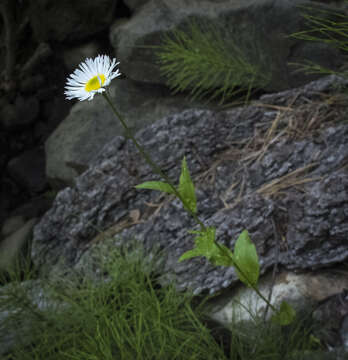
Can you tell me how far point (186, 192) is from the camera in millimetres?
743

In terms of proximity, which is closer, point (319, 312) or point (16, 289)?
point (319, 312)

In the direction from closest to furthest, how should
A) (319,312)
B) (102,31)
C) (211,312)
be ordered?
(319,312), (211,312), (102,31)

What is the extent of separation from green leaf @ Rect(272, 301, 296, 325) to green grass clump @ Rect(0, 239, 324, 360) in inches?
1.0

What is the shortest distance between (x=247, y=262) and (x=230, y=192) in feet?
1.32

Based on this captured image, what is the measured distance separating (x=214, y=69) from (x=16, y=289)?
1.07 metres

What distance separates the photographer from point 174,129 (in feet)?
4.54

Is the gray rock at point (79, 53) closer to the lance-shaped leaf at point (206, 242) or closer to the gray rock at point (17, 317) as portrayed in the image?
the gray rock at point (17, 317)

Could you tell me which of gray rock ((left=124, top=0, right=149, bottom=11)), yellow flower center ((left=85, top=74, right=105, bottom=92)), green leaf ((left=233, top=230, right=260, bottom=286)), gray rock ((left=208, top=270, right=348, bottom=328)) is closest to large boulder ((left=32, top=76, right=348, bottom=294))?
gray rock ((left=208, top=270, right=348, bottom=328))

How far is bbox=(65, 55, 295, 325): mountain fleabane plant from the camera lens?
2.15 feet

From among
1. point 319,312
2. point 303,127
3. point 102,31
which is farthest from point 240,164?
point 102,31

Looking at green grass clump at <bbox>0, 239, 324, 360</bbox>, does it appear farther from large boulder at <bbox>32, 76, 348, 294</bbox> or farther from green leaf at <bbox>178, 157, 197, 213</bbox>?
green leaf at <bbox>178, 157, 197, 213</bbox>

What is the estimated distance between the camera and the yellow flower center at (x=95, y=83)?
68cm

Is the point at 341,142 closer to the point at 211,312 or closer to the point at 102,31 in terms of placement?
the point at 211,312

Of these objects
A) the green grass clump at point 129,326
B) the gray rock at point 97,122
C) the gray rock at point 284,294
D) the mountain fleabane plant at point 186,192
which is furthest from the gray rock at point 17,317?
the gray rock at point 97,122
